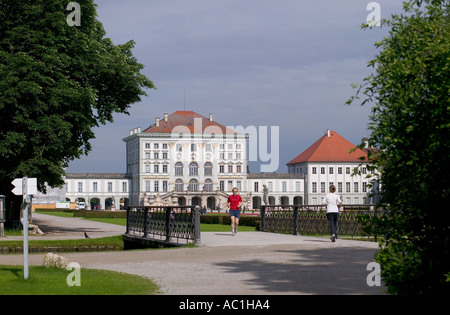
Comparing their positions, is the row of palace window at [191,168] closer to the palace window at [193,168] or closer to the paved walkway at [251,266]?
the palace window at [193,168]

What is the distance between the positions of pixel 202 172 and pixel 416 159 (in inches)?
4714

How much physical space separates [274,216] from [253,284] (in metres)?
16.4

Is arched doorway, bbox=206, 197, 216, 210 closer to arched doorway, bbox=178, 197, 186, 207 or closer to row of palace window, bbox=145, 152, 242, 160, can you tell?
arched doorway, bbox=178, 197, 186, 207

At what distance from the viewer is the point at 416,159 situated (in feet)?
23.7

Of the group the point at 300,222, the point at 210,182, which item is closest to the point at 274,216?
the point at 300,222

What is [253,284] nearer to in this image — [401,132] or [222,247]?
[401,132]

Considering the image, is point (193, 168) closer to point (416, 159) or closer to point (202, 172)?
point (202, 172)

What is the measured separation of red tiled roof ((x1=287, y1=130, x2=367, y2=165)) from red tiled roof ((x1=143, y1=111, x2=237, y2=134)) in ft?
52.0

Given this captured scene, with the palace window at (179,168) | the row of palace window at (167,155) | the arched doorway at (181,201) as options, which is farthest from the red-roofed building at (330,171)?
the arched doorway at (181,201)

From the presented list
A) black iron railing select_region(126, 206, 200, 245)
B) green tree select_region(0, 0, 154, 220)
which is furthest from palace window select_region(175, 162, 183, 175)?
black iron railing select_region(126, 206, 200, 245)

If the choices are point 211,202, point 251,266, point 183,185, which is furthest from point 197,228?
point 183,185

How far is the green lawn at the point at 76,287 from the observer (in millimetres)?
9438

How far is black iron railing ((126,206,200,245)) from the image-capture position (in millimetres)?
18844
